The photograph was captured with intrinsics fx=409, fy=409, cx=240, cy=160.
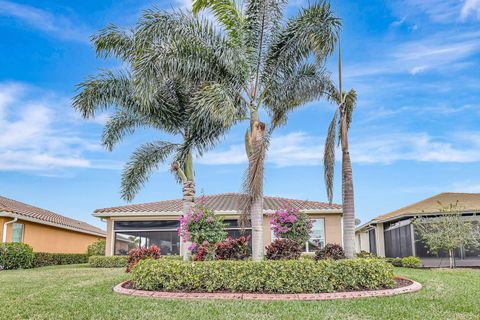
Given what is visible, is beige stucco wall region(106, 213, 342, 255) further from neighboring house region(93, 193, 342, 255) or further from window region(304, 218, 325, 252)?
window region(304, 218, 325, 252)

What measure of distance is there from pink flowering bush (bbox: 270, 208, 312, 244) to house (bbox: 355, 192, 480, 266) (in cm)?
890

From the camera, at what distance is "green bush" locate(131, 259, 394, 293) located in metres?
9.38

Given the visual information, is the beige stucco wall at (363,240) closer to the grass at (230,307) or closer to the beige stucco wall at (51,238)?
the beige stucco wall at (51,238)

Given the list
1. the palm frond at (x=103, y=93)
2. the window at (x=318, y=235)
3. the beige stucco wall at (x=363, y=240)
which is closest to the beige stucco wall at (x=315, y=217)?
the window at (x=318, y=235)

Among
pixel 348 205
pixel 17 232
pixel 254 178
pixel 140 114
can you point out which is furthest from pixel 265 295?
pixel 17 232

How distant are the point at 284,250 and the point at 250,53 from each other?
6066 mm

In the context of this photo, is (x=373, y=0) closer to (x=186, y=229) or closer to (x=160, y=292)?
(x=186, y=229)

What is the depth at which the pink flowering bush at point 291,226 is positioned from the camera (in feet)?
44.4

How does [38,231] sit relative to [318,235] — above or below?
above

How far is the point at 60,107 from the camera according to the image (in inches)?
640

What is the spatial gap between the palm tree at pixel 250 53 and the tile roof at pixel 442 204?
1067 cm

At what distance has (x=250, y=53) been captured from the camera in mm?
12680

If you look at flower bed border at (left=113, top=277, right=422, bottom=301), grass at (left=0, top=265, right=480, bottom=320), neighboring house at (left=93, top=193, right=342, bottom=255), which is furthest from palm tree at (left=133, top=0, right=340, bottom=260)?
neighboring house at (left=93, top=193, right=342, bottom=255)

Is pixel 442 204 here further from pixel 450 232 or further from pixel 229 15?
pixel 229 15
